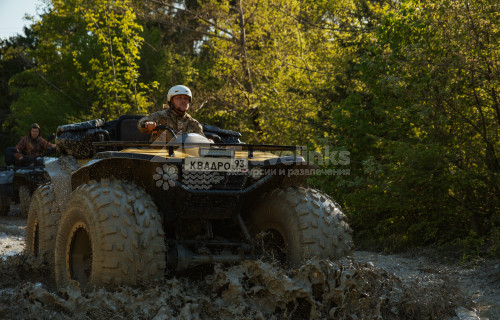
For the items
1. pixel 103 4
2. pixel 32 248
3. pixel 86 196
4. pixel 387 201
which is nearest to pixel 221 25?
pixel 103 4

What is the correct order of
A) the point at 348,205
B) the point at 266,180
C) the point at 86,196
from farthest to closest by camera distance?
the point at 348,205
the point at 266,180
the point at 86,196

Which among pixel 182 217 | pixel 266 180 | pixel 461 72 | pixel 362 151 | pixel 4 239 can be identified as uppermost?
pixel 461 72

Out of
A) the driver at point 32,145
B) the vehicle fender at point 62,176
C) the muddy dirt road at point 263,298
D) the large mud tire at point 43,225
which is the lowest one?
the muddy dirt road at point 263,298

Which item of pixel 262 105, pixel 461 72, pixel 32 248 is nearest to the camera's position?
pixel 32 248

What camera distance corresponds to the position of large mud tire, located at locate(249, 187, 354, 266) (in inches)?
186

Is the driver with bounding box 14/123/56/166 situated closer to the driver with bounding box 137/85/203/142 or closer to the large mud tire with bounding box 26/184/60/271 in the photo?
the large mud tire with bounding box 26/184/60/271

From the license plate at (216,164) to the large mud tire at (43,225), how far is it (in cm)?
211

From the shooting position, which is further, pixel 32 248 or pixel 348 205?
pixel 348 205

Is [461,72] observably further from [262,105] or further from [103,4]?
[103,4]

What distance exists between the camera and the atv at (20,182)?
42.8 ft

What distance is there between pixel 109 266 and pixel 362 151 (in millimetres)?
6226

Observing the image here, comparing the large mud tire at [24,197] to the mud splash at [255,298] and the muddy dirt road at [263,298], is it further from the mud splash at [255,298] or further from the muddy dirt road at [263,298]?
the mud splash at [255,298]

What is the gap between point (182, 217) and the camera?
4.96 meters

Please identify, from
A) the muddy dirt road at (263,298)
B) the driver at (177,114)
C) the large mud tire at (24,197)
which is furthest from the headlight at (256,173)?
the large mud tire at (24,197)
